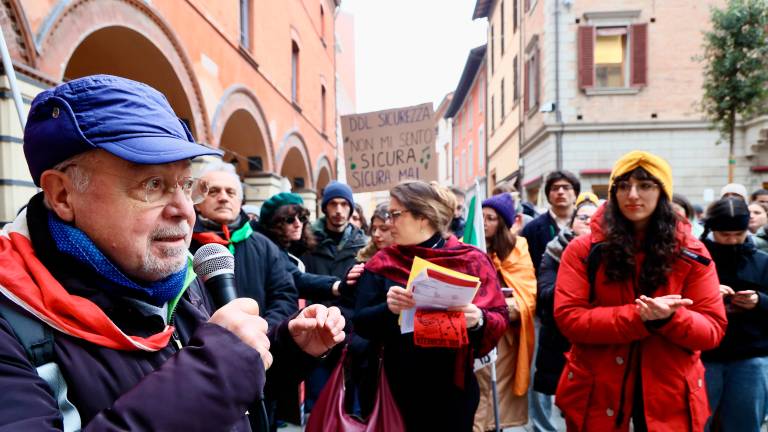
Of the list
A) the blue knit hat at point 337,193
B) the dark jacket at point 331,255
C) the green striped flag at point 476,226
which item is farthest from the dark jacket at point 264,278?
the blue knit hat at point 337,193

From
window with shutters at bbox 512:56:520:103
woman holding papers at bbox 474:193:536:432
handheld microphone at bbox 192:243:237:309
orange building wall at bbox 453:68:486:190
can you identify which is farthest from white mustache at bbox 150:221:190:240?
orange building wall at bbox 453:68:486:190

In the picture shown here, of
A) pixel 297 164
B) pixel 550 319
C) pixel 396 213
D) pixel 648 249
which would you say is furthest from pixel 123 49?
pixel 297 164

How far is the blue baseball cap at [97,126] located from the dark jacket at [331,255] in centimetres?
393

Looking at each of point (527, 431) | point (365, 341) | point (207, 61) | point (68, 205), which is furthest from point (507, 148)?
point (68, 205)

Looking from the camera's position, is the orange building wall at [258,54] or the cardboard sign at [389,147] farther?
the cardboard sign at [389,147]

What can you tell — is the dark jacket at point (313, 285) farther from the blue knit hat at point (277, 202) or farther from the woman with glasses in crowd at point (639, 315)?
the woman with glasses in crowd at point (639, 315)

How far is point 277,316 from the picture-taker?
10.4 ft

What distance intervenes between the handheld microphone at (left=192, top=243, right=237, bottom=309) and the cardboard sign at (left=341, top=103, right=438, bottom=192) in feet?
14.7

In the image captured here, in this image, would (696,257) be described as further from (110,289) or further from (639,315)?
(110,289)

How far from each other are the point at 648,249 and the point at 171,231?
231 centimetres

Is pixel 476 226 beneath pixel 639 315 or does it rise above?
above

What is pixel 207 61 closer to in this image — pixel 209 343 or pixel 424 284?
pixel 424 284

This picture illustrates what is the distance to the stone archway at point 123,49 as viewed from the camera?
476 centimetres

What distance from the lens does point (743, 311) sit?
314cm
